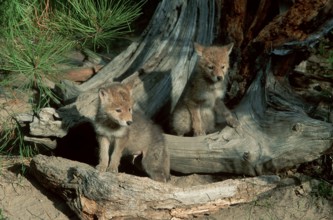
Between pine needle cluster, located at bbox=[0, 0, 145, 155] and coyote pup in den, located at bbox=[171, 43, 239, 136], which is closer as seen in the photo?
pine needle cluster, located at bbox=[0, 0, 145, 155]

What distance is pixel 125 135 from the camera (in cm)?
423

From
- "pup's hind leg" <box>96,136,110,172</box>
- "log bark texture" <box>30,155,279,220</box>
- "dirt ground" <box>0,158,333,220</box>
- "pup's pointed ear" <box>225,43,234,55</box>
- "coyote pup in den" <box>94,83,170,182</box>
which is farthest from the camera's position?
"pup's pointed ear" <box>225,43,234,55</box>

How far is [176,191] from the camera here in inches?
148

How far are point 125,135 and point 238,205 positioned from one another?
111 centimetres

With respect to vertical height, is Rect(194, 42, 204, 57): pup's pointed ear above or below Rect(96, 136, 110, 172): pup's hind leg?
above

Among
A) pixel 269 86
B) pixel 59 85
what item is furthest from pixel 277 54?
pixel 59 85

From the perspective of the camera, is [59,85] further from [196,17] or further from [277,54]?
[277,54]

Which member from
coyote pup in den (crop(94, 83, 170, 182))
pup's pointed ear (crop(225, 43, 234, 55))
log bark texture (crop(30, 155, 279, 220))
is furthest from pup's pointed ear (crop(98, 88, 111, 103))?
pup's pointed ear (crop(225, 43, 234, 55))

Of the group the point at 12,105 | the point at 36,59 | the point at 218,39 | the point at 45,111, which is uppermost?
the point at 218,39

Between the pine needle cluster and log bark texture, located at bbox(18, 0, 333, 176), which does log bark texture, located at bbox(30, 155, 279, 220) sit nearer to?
log bark texture, located at bbox(18, 0, 333, 176)

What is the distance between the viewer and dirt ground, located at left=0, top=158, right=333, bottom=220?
13.0 feet

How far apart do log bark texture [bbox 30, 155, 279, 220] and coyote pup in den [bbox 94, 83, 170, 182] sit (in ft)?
1.13

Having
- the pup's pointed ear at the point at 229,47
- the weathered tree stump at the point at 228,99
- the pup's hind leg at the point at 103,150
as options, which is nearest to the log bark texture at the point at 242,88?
the weathered tree stump at the point at 228,99

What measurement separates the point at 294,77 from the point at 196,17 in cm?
119
